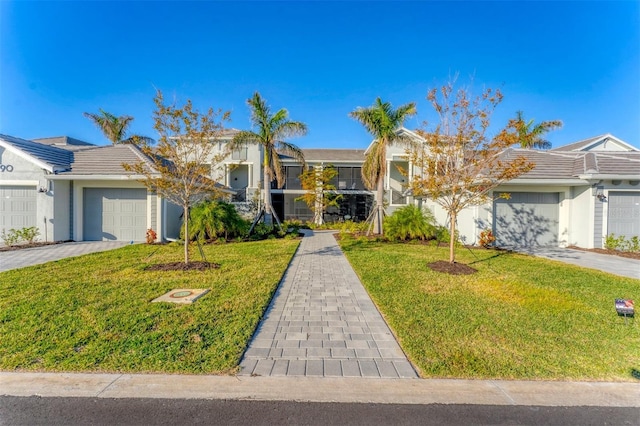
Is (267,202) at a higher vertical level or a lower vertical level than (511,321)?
higher

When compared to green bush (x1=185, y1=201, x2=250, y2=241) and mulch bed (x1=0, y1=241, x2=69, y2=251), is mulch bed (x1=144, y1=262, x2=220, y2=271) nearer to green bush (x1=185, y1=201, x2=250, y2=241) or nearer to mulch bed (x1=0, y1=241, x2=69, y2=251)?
green bush (x1=185, y1=201, x2=250, y2=241)

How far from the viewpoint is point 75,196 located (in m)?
13.7

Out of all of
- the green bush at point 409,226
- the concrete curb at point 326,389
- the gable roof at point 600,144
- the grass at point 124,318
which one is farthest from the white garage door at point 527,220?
the gable roof at point 600,144

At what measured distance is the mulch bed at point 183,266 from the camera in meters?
8.23

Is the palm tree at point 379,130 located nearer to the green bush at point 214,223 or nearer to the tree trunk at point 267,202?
the tree trunk at point 267,202

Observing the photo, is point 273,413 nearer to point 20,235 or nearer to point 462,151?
point 462,151

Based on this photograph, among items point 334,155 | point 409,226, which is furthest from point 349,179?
point 409,226

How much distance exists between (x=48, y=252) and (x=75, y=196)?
12.3ft

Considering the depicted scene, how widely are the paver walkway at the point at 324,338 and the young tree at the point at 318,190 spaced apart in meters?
17.8

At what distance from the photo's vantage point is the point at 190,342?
403 centimetres

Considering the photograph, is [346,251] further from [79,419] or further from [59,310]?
[79,419]

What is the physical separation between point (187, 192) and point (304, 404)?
6.87 m

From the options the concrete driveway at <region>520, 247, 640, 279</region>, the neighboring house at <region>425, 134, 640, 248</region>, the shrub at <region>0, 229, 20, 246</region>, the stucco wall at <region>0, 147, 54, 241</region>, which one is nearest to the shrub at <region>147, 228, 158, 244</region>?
the stucco wall at <region>0, 147, 54, 241</region>

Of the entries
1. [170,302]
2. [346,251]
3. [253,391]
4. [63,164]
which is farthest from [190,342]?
[63,164]
